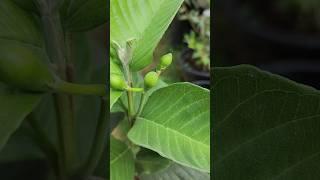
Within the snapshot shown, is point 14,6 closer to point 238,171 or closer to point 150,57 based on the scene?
point 150,57

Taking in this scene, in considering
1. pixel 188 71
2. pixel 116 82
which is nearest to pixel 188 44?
pixel 188 71

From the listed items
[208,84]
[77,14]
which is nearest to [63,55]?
[77,14]

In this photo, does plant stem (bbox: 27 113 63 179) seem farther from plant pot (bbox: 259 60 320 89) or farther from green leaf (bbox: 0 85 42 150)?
plant pot (bbox: 259 60 320 89)

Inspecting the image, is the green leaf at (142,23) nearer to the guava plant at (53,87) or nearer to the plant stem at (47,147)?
the guava plant at (53,87)

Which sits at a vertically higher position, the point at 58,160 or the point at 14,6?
the point at 14,6

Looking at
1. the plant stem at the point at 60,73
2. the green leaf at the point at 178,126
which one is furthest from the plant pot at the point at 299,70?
the plant stem at the point at 60,73

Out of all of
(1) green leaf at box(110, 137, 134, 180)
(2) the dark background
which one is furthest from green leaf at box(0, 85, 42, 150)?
(2) the dark background
